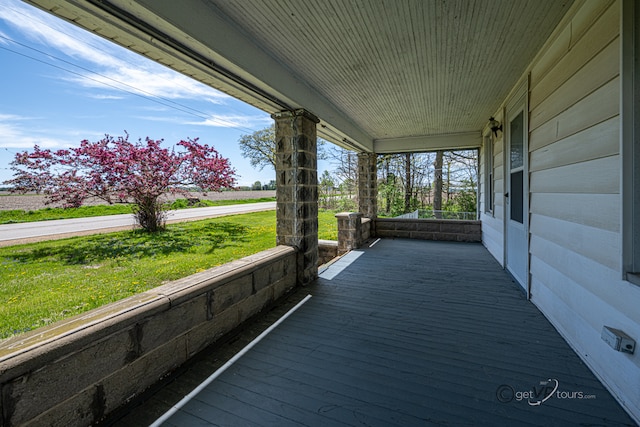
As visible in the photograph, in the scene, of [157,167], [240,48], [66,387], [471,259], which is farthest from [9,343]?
[471,259]

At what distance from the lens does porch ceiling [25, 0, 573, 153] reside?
174 cm

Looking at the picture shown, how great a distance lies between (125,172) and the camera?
4859 millimetres

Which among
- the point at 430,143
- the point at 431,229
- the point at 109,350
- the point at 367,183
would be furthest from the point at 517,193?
the point at 109,350

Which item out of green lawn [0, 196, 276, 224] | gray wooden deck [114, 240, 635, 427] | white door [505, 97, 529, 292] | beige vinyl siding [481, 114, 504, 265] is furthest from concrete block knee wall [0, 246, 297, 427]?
beige vinyl siding [481, 114, 504, 265]

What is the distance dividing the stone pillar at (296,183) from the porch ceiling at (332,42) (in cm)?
24

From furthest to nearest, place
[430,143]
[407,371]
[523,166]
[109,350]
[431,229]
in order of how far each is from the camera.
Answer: [431,229] → [430,143] → [523,166] → [407,371] → [109,350]

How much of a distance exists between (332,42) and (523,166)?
249cm

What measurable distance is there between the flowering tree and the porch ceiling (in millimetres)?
2008

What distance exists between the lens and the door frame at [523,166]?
9.55 feet

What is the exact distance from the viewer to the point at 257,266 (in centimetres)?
258

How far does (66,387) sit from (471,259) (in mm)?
5170

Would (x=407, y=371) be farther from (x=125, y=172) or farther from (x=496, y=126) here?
(x=125, y=172)

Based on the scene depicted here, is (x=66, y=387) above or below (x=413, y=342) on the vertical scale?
above

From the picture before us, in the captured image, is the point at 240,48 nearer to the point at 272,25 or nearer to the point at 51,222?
the point at 272,25
